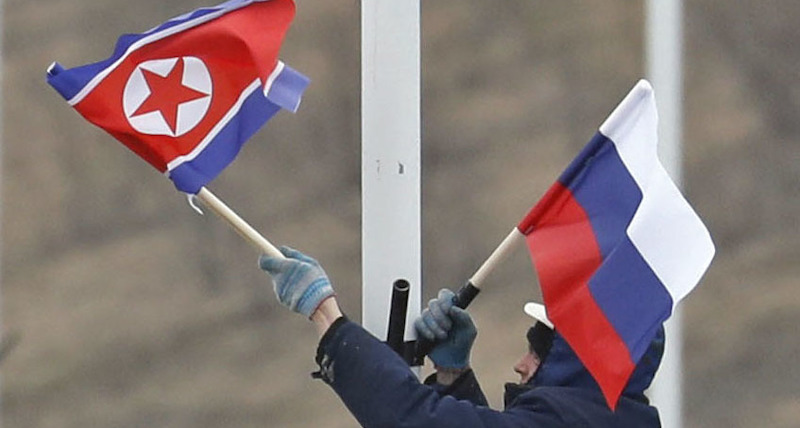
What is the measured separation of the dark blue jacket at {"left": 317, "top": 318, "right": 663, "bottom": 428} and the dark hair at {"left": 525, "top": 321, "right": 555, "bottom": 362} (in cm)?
14

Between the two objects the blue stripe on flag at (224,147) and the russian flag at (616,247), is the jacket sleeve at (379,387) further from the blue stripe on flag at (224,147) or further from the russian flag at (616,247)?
the blue stripe on flag at (224,147)

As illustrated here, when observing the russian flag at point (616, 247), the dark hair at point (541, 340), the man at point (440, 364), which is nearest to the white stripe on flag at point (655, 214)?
the russian flag at point (616, 247)

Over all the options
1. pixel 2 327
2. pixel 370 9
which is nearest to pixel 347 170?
pixel 2 327

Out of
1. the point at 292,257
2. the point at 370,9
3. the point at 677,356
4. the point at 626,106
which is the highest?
the point at 370,9

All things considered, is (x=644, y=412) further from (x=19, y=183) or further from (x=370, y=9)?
(x=19, y=183)

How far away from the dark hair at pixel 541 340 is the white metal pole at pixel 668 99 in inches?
97.0

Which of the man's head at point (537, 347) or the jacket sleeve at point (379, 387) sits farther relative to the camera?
the man's head at point (537, 347)

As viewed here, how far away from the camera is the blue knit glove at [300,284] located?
9.68 ft

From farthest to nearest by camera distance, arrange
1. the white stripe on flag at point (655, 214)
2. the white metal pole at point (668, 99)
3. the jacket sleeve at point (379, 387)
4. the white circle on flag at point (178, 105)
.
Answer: the white metal pole at point (668, 99) < the white circle on flag at point (178, 105) < the white stripe on flag at point (655, 214) < the jacket sleeve at point (379, 387)

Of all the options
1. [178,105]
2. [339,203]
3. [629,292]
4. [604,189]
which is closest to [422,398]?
[629,292]

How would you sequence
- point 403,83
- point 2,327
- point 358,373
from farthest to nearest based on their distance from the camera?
point 2,327 → point 403,83 → point 358,373

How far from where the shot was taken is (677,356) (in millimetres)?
5730

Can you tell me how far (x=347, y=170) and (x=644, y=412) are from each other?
2.78m

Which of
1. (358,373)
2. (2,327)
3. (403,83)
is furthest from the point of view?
(2,327)
